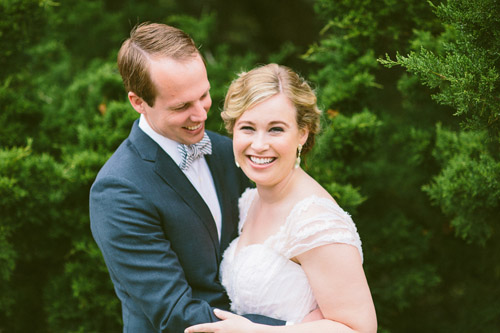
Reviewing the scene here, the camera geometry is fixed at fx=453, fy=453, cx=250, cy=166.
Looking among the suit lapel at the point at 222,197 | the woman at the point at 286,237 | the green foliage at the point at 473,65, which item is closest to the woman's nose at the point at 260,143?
the woman at the point at 286,237

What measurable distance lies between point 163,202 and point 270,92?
2.88 feet

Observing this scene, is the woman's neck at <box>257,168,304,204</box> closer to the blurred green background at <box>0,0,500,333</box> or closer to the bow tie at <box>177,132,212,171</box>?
the bow tie at <box>177,132,212,171</box>

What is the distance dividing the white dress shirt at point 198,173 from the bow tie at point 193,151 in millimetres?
25

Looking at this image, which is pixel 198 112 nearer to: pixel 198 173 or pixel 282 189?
pixel 198 173

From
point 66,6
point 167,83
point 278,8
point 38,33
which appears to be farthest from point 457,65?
point 278,8

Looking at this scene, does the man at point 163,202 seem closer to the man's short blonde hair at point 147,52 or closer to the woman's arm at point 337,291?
the man's short blonde hair at point 147,52

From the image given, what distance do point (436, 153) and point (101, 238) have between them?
8.72ft

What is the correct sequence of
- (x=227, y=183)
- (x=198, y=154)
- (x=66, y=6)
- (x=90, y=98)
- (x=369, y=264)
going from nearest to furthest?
1. (x=198, y=154)
2. (x=227, y=183)
3. (x=369, y=264)
4. (x=90, y=98)
5. (x=66, y=6)

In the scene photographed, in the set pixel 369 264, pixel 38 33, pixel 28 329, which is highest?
pixel 38 33

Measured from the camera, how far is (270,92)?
2.51m

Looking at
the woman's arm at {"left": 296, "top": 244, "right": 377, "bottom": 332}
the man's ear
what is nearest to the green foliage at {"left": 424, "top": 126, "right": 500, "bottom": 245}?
the woman's arm at {"left": 296, "top": 244, "right": 377, "bottom": 332}

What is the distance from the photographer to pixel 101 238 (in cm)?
259

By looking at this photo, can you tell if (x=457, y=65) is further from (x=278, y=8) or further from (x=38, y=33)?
(x=278, y=8)

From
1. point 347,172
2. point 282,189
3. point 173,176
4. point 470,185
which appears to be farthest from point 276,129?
point 470,185
